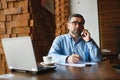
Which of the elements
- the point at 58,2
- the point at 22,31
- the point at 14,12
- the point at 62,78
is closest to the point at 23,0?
the point at 14,12

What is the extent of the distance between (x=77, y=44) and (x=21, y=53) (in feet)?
3.88

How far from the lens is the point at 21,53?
54.1 inches

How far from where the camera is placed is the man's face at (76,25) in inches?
96.3

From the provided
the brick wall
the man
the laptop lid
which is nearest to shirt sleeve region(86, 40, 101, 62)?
the man

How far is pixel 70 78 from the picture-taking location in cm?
123

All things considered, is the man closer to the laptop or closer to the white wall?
the laptop

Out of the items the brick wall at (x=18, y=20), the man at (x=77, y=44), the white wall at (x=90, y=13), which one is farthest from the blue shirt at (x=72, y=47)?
the white wall at (x=90, y=13)

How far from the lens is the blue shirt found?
7.73 feet

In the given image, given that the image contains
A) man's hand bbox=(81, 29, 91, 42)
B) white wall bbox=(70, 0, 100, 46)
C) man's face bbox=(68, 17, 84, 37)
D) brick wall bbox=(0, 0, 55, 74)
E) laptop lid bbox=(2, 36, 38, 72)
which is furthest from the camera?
white wall bbox=(70, 0, 100, 46)

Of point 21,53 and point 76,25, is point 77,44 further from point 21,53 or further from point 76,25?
point 21,53

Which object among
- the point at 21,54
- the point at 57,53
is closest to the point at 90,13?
the point at 57,53

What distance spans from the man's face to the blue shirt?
0.26 feet

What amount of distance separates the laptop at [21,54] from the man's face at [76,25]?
1.03m

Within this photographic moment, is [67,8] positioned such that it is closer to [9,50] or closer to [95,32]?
[95,32]
